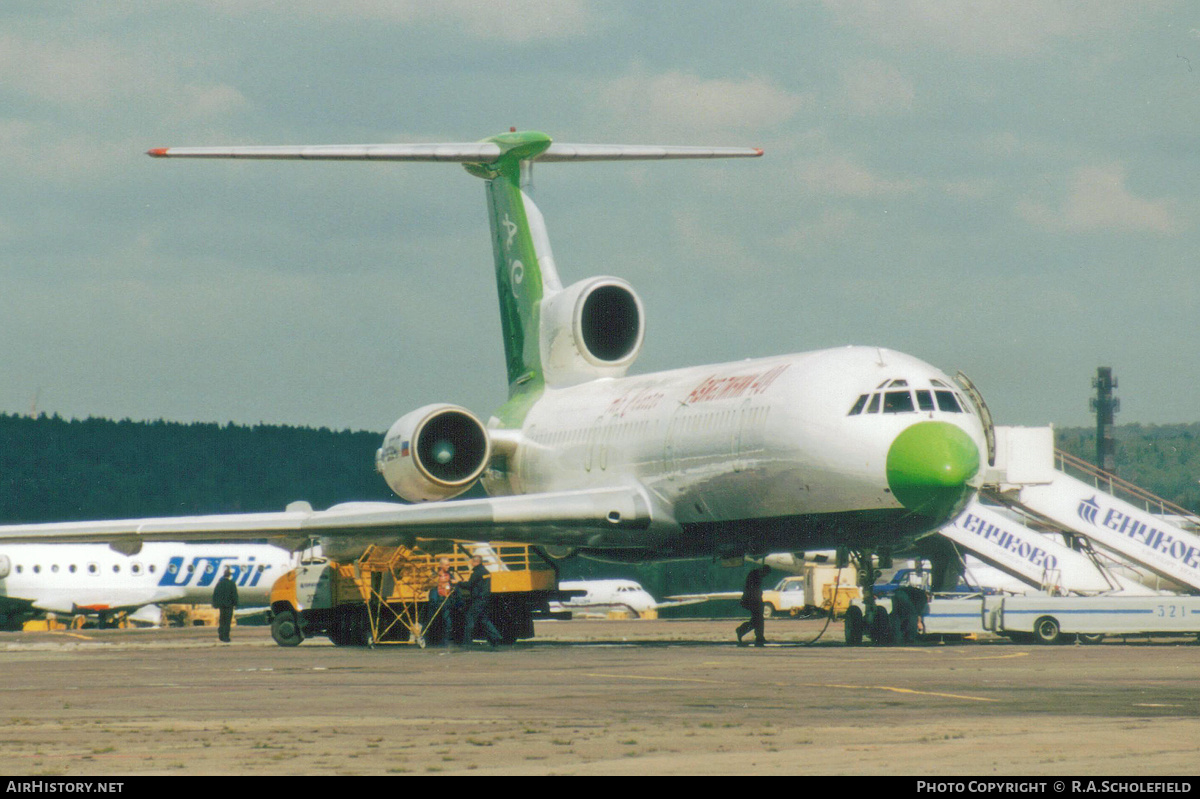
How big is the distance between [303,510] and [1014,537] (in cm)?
1346

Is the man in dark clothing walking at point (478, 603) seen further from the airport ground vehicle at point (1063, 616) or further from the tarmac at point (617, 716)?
the airport ground vehicle at point (1063, 616)

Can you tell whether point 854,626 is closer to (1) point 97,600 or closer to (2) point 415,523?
(2) point 415,523

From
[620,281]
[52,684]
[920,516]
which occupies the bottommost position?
[52,684]

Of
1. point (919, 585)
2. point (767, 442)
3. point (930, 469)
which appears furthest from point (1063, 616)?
point (919, 585)

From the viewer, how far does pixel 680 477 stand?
85.1 ft

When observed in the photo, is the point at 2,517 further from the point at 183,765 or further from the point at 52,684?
the point at 183,765

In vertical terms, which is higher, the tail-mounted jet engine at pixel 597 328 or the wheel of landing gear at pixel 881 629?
the tail-mounted jet engine at pixel 597 328

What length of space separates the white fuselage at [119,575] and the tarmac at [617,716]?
32620mm

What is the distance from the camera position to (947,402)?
23078mm

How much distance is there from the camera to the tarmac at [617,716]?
28.9 ft

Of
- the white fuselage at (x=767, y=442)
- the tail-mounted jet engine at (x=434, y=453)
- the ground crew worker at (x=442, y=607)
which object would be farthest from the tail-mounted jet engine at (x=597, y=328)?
the ground crew worker at (x=442, y=607)

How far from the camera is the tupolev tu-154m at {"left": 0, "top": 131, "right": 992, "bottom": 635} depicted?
22.7 meters

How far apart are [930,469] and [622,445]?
7337 mm
